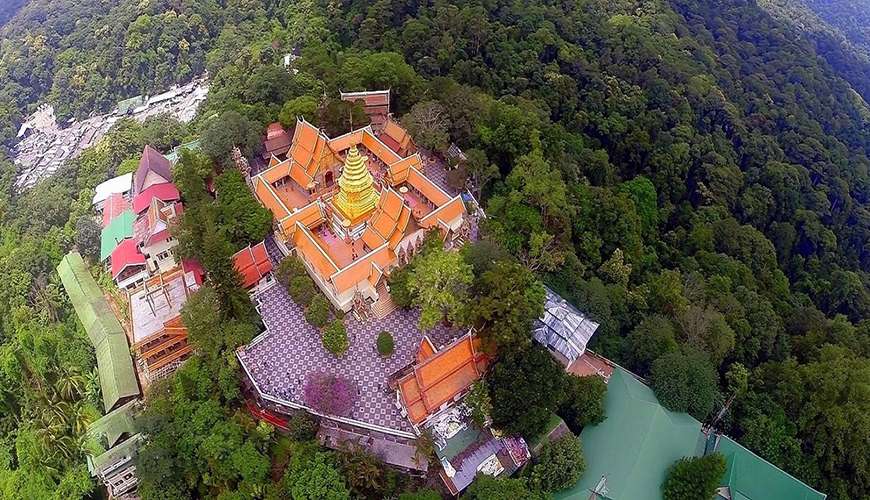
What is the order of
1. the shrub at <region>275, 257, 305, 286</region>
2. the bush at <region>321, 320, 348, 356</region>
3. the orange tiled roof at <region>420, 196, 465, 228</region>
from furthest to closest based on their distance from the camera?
the orange tiled roof at <region>420, 196, 465, 228</region>, the shrub at <region>275, 257, 305, 286</region>, the bush at <region>321, 320, 348, 356</region>

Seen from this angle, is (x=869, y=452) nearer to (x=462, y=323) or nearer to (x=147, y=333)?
(x=462, y=323)

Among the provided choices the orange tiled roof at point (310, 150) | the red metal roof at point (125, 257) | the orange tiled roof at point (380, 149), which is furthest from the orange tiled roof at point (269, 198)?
the red metal roof at point (125, 257)

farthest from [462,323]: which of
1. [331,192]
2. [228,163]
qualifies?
[228,163]

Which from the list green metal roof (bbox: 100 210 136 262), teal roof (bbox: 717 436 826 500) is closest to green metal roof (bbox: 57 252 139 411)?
green metal roof (bbox: 100 210 136 262)

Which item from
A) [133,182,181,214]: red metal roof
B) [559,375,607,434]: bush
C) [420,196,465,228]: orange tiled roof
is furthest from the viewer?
[133,182,181,214]: red metal roof

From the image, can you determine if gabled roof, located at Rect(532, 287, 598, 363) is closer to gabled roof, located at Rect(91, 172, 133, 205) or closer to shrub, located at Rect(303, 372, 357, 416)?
shrub, located at Rect(303, 372, 357, 416)

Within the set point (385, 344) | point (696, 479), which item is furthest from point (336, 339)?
point (696, 479)

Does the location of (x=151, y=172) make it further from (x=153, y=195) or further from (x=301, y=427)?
(x=301, y=427)
